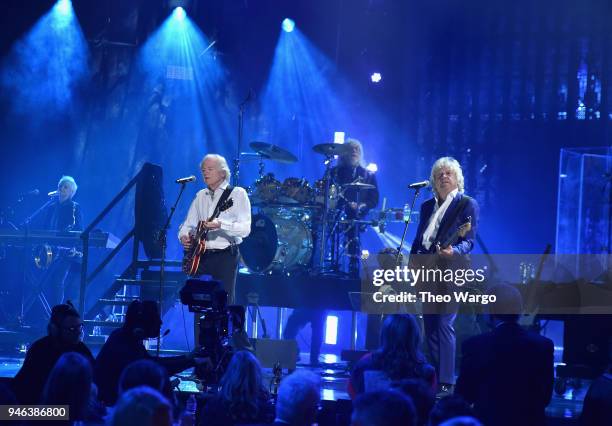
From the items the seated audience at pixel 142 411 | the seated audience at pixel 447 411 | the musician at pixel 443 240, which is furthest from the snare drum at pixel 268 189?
the seated audience at pixel 142 411

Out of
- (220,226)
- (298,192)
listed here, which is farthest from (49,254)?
(220,226)

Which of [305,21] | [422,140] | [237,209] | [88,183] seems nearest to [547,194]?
[422,140]

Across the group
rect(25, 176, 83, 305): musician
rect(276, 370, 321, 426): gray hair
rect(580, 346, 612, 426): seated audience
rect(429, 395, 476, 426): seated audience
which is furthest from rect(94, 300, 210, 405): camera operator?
rect(25, 176, 83, 305): musician

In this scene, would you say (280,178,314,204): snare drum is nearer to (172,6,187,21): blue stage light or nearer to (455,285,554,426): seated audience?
(172,6,187,21): blue stage light

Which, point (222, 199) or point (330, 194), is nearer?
point (222, 199)

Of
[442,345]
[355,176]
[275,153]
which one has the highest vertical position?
[275,153]

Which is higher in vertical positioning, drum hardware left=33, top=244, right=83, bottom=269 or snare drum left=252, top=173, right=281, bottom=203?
snare drum left=252, top=173, right=281, bottom=203

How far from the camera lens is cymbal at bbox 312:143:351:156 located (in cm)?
1291

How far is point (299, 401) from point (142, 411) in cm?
153

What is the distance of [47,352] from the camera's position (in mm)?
6602

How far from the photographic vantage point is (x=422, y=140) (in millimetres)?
18891

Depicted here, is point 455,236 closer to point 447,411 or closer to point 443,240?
point 443,240

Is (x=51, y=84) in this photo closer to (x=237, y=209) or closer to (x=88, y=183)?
(x=88, y=183)

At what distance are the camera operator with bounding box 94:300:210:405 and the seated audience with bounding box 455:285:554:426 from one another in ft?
8.11
